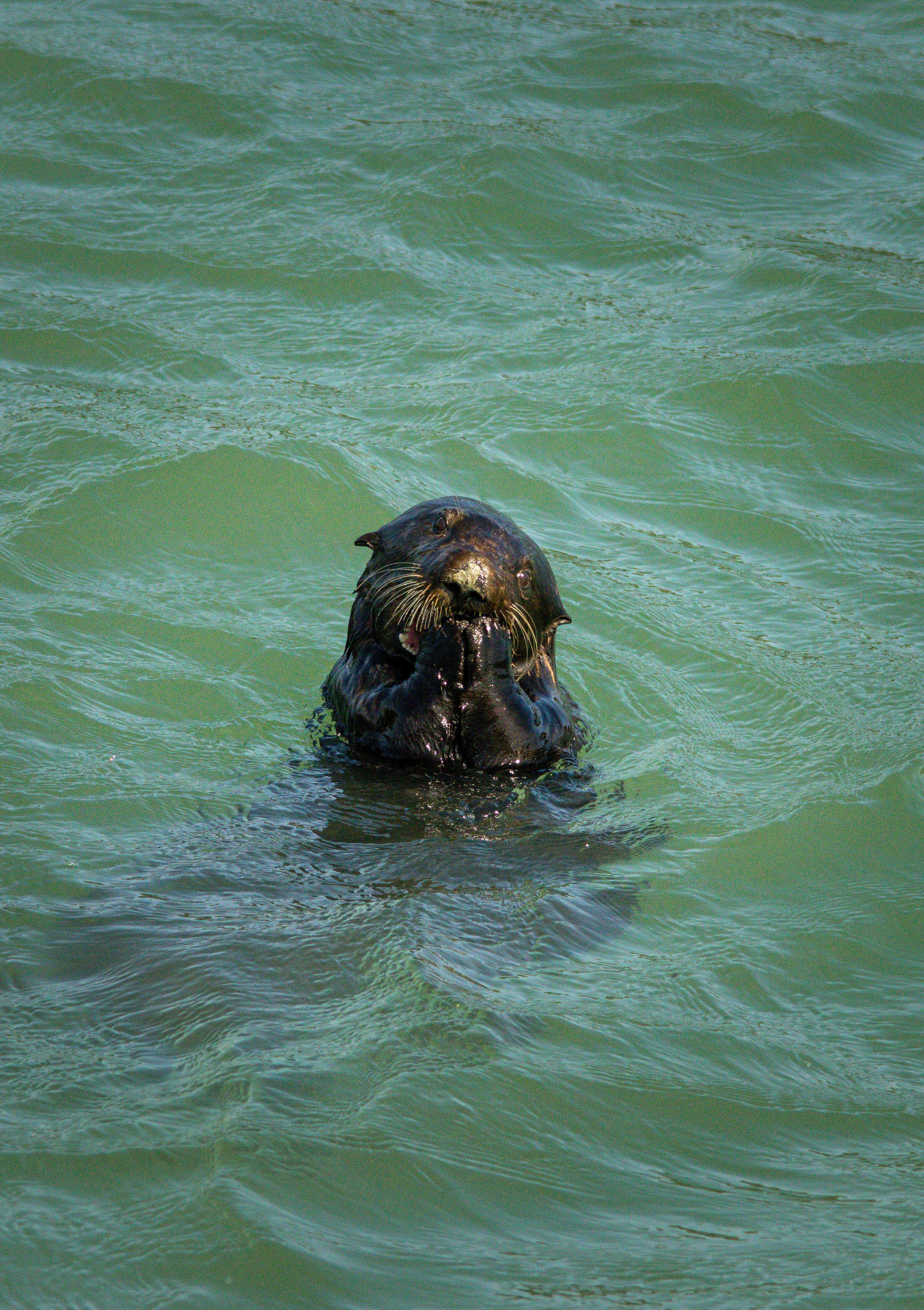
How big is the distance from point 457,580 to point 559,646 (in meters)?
2.35

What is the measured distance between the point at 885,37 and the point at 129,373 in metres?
8.15

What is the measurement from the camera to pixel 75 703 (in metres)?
5.65

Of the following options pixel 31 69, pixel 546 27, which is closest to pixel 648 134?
pixel 546 27

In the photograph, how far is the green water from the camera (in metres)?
3.05

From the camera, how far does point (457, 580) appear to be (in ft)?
14.6

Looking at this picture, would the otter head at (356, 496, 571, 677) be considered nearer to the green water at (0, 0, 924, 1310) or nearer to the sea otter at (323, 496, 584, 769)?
the sea otter at (323, 496, 584, 769)

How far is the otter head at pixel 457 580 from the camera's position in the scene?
4500 mm

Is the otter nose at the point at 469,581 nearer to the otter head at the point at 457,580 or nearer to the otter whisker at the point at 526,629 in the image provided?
the otter head at the point at 457,580

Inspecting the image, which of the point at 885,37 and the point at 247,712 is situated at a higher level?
the point at 885,37

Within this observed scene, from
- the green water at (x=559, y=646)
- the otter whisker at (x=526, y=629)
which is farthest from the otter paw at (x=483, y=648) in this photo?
the green water at (x=559, y=646)

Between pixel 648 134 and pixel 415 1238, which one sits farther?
pixel 648 134

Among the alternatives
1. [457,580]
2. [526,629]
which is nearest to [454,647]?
[457,580]

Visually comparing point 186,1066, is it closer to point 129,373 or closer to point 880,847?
point 880,847

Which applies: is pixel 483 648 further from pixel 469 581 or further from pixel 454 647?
pixel 469 581
